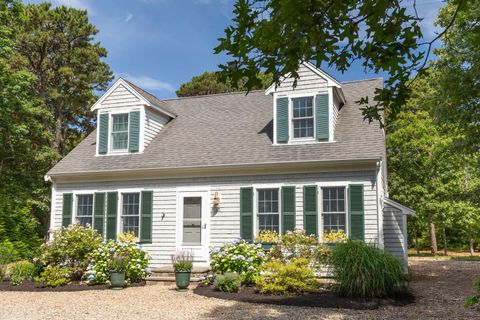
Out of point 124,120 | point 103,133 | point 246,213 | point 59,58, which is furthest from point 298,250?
point 59,58

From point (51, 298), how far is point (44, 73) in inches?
633

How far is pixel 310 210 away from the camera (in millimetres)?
12094

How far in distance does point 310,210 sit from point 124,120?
285 inches

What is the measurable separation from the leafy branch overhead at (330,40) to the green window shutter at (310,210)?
26.9ft

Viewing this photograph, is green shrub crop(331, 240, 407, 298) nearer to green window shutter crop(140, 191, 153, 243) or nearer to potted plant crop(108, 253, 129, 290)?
potted plant crop(108, 253, 129, 290)

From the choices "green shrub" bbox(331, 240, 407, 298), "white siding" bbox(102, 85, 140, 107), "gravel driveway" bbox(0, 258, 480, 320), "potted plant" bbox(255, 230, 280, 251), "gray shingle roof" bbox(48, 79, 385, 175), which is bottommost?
"gravel driveway" bbox(0, 258, 480, 320)

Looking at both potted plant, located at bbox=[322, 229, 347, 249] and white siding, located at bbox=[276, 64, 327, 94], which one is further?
white siding, located at bbox=[276, 64, 327, 94]

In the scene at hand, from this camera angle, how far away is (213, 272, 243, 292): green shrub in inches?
387

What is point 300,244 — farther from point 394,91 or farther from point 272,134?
point 394,91

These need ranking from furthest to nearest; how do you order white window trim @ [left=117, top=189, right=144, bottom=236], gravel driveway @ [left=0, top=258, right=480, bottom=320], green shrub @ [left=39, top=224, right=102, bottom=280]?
white window trim @ [left=117, top=189, right=144, bottom=236]
green shrub @ [left=39, top=224, right=102, bottom=280]
gravel driveway @ [left=0, top=258, right=480, bottom=320]

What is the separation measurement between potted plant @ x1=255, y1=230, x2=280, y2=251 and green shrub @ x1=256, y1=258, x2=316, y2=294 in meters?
2.33

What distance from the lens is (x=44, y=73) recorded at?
74.4ft

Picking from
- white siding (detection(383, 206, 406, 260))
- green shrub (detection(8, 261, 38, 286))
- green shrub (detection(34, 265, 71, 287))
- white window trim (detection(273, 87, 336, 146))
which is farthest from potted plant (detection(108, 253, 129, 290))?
white siding (detection(383, 206, 406, 260))

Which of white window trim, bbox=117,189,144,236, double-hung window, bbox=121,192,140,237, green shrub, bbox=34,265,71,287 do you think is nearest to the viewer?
green shrub, bbox=34,265,71,287
